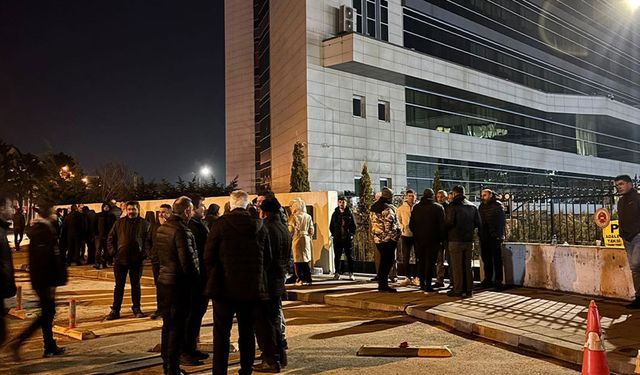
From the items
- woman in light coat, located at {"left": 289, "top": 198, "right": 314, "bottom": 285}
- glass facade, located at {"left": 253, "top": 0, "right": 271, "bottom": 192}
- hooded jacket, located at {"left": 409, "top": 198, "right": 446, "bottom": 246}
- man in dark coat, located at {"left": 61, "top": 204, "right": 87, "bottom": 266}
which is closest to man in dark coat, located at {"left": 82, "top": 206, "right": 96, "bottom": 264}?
man in dark coat, located at {"left": 61, "top": 204, "right": 87, "bottom": 266}

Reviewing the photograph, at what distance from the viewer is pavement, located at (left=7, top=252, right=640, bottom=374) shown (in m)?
7.29

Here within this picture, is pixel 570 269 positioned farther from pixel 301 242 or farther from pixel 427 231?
pixel 301 242

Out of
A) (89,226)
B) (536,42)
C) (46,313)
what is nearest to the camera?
(46,313)

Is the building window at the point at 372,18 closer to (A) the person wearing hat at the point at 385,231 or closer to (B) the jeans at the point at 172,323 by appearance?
(A) the person wearing hat at the point at 385,231

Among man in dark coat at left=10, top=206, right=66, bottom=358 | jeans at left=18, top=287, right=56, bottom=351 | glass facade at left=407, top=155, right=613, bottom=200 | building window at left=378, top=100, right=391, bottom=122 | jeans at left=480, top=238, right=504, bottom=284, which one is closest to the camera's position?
man in dark coat at left=10, top=206, right=66, bottom=358

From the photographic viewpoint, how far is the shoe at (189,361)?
6.95m

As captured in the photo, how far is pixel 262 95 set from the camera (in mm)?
46188

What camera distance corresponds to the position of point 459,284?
35.7ft

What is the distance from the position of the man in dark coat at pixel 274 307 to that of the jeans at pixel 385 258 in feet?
16.0

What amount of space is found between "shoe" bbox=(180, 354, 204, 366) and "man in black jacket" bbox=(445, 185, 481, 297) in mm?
5547

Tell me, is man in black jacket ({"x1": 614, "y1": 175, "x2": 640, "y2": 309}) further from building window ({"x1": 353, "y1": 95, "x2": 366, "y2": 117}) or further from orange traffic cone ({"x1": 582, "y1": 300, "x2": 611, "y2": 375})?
building window ({"x1": 353, "y1": 95, "x2": 366, "y2": 117})

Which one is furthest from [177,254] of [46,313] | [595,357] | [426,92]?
[426,92]

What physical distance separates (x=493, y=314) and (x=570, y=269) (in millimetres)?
2899

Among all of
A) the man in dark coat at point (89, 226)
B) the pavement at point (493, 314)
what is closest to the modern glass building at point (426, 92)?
the man in dark coat at point (89, 226)
